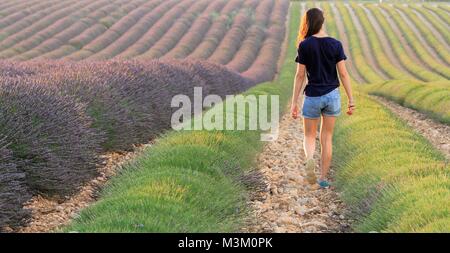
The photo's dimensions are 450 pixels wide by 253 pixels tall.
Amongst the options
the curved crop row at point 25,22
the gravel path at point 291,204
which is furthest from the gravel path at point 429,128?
the curved crop row at point 25,22

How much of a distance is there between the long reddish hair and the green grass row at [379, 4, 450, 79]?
27665 mm

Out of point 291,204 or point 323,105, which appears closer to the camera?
point 291,204

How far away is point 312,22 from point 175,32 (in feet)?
→ 100

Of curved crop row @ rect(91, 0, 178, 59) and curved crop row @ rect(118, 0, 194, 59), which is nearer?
curved crop row @ rect(91, 0, 178, 59)

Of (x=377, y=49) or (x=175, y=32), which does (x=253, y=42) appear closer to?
(x=175, y=32)

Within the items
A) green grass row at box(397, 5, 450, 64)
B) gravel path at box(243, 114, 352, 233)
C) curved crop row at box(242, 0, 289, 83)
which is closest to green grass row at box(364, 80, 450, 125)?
curved crop row at box(242, 0, 289, 83)

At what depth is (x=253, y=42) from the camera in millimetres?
38500

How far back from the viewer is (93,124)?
862cm

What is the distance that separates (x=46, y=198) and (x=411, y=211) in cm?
366

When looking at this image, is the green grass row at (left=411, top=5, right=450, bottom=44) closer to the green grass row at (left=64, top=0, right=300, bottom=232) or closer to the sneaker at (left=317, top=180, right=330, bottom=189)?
the sneaker at (left=317, top=180, right=330, bottom=189)

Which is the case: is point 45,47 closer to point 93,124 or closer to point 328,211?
point 93,124

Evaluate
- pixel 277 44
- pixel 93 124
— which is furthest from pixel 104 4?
pixel 93 124

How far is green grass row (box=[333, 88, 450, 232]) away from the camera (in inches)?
184

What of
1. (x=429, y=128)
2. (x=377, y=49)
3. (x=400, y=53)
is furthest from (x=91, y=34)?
(x=429, y=128)
